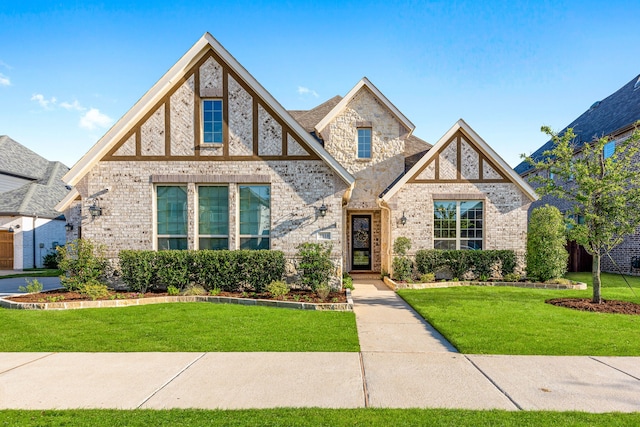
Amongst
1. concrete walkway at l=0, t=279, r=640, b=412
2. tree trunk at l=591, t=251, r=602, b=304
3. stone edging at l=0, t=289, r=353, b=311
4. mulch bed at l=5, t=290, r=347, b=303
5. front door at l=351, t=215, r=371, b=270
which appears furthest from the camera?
front door at l=351, t=215, r=371, b=270

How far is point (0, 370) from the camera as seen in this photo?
4.93 meters

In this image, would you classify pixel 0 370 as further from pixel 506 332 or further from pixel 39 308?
pixel 506 332

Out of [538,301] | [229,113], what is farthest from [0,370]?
[538,301]

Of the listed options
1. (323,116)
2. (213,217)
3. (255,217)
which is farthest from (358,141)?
(213,217)

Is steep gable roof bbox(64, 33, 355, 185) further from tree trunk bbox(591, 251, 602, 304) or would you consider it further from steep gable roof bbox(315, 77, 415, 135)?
tree trunk bbox(591, 251, 602, 304)

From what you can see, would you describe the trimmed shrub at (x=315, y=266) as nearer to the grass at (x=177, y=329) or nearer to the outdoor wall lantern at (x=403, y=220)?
the grass at (x=177, y=329)

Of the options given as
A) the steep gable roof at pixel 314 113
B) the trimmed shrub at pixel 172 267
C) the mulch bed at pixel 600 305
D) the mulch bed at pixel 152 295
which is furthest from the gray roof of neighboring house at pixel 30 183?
the mulch bed at pixel 600 305

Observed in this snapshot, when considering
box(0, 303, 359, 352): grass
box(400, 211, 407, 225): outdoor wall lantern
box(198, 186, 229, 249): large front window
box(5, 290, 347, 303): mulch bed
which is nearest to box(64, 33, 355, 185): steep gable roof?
box(198, 186, 229, 249): large front window

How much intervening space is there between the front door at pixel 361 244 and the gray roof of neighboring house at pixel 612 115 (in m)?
12.3

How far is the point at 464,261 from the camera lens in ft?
41.8

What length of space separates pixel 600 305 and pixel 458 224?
5.38 metres

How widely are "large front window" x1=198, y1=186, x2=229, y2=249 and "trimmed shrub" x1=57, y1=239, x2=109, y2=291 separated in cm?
305

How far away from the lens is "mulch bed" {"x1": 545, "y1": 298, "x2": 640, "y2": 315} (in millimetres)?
8336

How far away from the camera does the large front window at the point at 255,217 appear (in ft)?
36.3
